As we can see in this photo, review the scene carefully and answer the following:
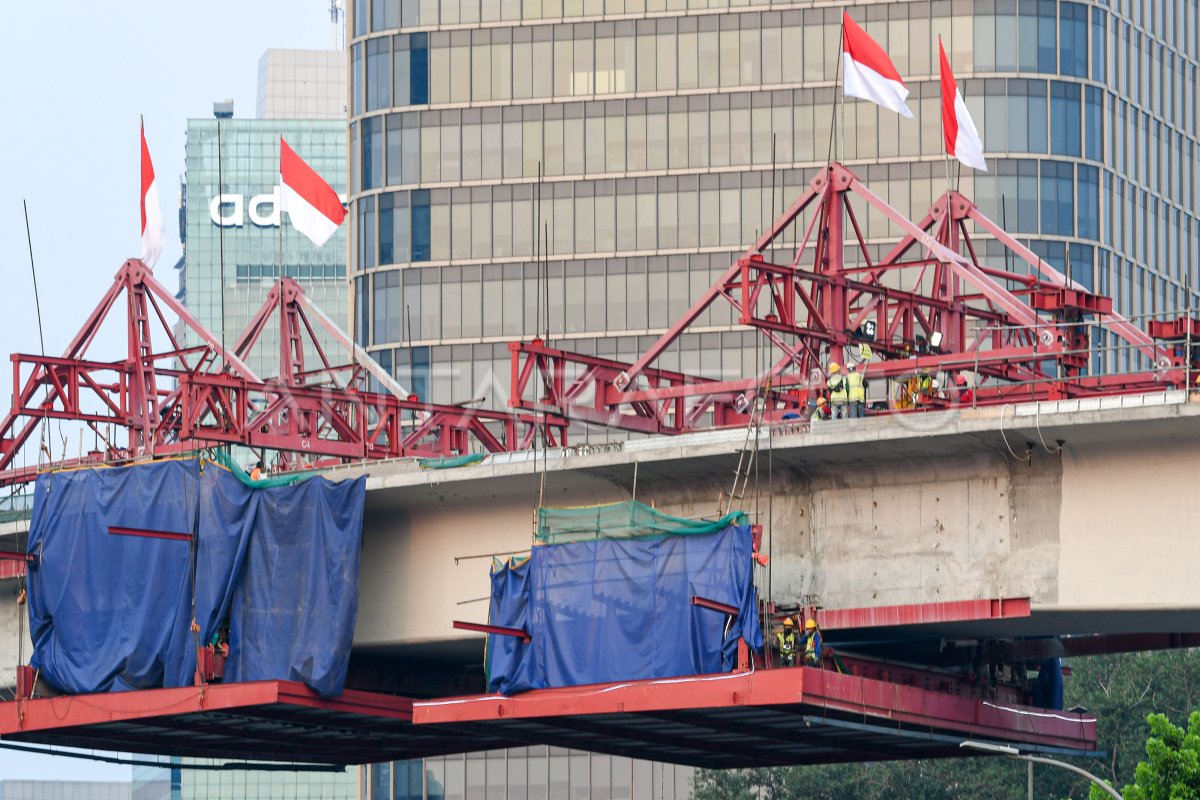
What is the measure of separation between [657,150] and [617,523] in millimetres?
70013

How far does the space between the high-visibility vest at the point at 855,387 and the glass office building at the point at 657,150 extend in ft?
214

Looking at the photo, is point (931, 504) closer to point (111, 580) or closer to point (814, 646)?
point (814, 646)

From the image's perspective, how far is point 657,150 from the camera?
4739 inches

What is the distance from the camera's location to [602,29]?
12194 centimetres

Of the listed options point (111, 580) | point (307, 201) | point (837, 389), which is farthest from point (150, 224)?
point (837, 389)

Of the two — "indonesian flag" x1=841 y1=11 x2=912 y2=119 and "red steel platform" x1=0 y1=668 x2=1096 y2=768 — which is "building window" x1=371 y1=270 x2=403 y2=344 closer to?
"red steel platform" x1=0 y1=668 x2=1096 y2=768

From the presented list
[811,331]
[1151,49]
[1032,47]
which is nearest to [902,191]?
[1032,47]

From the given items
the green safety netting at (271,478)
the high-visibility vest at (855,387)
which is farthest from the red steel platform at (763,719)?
the green safety netting at (271,478)

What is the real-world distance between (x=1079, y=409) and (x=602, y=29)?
77.8m

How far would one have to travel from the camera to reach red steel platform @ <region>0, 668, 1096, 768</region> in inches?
1961

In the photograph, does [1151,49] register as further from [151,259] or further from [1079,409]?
Answer: [1079,409]

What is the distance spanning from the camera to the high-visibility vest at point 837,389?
5247 centimetres

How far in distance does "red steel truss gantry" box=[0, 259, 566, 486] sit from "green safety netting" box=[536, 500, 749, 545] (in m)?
13.6

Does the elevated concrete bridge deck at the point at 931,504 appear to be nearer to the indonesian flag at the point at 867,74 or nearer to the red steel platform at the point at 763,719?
the red steel platform at the point at 763,719
